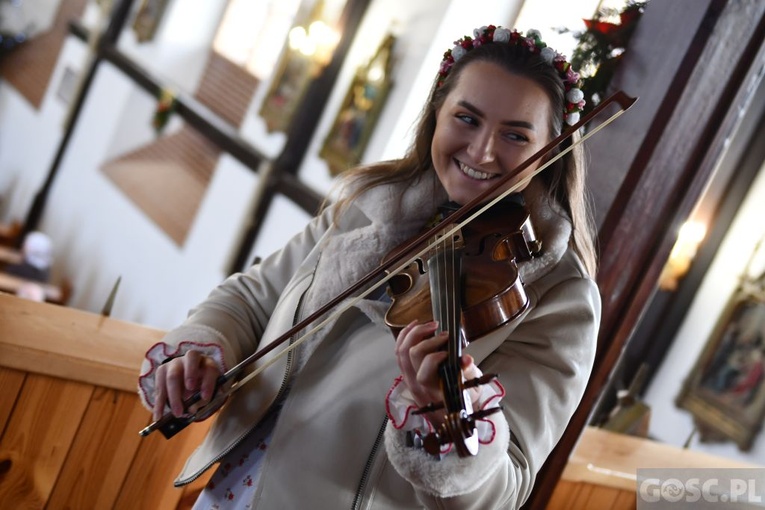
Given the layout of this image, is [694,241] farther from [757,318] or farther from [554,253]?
Answer: [554,253]

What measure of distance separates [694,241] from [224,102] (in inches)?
170

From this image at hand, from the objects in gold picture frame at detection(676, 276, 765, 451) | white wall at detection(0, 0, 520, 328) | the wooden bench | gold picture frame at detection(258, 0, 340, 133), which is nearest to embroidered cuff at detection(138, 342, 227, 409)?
white wall at detection(0, 0, 520, 328)

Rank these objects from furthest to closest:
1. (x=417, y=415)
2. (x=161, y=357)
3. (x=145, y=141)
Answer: (x=145, y=141), (x=161, y=357), (x=417, y=415)

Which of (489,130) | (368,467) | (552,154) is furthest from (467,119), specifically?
(368,467)

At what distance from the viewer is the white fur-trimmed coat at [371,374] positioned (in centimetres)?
124

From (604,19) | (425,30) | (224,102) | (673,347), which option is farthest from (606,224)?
(224,102)

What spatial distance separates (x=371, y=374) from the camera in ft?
4.68

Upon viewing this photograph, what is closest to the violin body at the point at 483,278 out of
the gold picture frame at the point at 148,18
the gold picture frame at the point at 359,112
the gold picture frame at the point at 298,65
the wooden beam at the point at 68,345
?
the wooden beam at the point at 68,345

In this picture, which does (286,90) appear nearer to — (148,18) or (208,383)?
(148,18)

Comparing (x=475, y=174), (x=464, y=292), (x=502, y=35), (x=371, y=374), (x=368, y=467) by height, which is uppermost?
(x=502, y=35)

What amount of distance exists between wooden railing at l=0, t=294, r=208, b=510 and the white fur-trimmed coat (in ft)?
1.29

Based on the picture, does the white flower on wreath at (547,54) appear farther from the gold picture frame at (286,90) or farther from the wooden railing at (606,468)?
the gold picture frame at (286,90)

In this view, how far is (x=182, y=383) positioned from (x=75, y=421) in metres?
0.58

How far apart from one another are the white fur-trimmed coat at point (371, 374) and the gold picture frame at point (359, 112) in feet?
12.0
